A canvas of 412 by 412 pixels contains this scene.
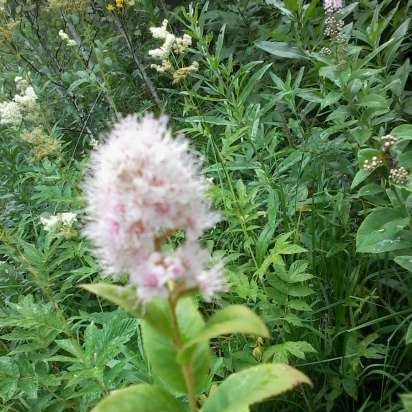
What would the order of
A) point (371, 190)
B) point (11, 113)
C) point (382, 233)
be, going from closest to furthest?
point (382, 233) < point (371, 190) < point (11, 113)

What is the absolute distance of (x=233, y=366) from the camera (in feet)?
6.54

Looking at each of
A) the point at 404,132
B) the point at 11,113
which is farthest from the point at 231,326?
the point at 11,113

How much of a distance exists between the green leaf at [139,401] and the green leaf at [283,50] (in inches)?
78.0

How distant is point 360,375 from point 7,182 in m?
2.47

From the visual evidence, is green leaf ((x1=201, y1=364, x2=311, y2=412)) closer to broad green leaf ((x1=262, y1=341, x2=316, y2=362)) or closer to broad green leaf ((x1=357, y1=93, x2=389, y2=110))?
broad green leaf ((x1=262, y1=341, x2=316, y2=362))

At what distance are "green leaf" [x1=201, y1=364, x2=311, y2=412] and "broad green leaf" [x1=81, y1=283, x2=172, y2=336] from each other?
0.64 feet

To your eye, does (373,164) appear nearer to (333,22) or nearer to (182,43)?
(333,22)

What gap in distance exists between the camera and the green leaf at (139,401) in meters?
1.10

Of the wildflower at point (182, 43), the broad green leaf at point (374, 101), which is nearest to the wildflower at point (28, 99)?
the wildflower at point (182, 43)

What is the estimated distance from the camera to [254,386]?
1.15 m

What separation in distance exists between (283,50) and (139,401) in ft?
6.95

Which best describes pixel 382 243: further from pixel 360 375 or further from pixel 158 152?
pixel 158 152

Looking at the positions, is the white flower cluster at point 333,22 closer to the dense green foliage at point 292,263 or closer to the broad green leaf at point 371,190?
the dense green foliage at point 292,263

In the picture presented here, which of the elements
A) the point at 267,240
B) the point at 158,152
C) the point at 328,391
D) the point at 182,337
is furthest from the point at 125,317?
the point at 158,152
